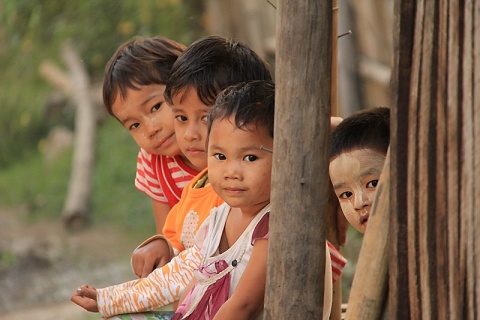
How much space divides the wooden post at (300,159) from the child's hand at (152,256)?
0.83 m

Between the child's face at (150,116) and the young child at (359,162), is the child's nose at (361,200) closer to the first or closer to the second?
the young child at (359,162)

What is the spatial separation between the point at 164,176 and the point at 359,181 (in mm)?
992

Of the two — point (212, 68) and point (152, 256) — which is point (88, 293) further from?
point (212, 68)

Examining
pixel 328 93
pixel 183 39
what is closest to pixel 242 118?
pixel 328 93

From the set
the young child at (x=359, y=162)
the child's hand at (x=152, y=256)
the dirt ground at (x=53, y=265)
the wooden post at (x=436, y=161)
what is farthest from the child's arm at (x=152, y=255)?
the dirt ground at (x=53, y=265)

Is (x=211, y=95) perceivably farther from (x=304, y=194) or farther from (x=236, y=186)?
(x=304, y=194)

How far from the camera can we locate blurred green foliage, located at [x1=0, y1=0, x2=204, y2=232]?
8.48m

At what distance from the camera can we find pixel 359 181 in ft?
7.43

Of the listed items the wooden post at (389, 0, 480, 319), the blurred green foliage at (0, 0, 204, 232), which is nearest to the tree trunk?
the blurred green foliage at (0, 0, 204, 232)

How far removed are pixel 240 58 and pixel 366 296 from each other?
1.12 m

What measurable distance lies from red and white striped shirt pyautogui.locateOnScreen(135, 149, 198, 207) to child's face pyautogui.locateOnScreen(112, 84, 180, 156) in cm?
14

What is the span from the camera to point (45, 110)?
10.1m

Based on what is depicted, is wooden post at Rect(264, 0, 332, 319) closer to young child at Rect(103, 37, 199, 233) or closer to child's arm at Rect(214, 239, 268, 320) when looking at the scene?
child's arm at Rect(214, 239, 268, 320)

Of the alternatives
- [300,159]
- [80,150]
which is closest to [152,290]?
[300,159]
